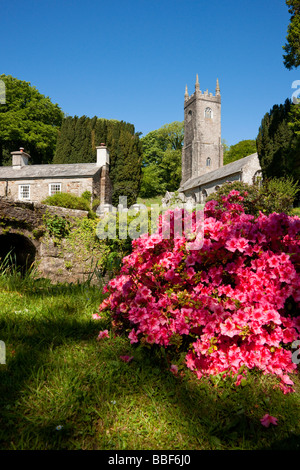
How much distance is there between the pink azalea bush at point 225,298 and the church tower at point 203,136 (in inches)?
1537

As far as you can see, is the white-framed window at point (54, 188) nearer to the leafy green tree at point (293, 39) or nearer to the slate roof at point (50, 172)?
the slate roof at point (50, 172)

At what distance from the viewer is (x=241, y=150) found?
46906 mm

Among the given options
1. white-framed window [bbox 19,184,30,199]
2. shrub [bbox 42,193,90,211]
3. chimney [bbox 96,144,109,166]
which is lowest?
shrub [bbox 42,193,90,211]

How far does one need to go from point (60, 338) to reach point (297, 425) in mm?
2005

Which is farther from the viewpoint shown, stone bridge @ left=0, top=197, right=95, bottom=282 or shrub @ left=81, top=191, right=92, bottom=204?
shrub @ left=81, top=191, right=92, bottom=204

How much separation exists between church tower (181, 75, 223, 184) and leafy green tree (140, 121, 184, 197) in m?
4.17

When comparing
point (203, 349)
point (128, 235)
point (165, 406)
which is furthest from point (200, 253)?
point (128, 235)

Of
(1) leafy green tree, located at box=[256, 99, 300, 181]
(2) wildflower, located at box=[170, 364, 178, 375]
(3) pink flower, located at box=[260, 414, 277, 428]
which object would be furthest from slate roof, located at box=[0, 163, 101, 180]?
(3) pink flower, located at box=[260, 414, 277, 428]

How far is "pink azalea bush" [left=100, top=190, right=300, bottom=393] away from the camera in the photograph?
225 centimetres

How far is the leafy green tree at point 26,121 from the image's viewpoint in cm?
3123

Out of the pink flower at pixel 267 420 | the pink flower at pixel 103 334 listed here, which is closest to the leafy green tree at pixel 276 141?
the pink flower at pixel 103 334

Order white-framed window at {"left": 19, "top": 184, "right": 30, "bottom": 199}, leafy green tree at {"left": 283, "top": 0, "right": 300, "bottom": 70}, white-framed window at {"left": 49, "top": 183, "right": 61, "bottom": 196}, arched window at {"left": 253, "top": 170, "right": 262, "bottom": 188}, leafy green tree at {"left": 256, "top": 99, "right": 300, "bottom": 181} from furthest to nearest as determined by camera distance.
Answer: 1. white-framed window at {"left": 19, "top": 184, "right": 30, "bottom": 199}
2. white-framed window at {"left": 49, "top": 183, "right": 61, "bottom": 196}
3. leafy green tree at {"left": 256, "top": 99, "right": 300, "bottom": 181}
4. leafy green tree at {"left": 283, "top": 0, "right": 300, "bottom": 70}
5. arched window at {"left": 253, "top": 170, "right": 262, "bottom": 188}

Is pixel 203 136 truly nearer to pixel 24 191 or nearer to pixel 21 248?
pixel 24 191

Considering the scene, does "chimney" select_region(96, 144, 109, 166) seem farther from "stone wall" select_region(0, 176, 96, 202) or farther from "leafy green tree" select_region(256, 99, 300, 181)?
"leafy green tree" select_region(256, 99, 300, 181)
